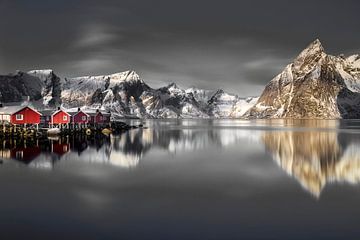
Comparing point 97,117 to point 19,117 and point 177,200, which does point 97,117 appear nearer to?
point 19,117

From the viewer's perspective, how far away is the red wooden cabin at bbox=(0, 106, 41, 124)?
81438 millimetres

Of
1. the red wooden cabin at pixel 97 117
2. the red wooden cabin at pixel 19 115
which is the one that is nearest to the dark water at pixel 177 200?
the red wooden cabin at pixel 19 115

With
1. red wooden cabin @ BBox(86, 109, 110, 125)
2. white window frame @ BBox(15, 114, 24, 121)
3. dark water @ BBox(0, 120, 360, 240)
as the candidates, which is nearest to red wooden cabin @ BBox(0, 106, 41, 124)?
white window frame @ BBox(15, 114, 24, 121)

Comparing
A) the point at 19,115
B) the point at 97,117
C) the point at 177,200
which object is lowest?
the point at 177,200

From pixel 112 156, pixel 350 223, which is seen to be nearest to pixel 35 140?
pixel 112 156

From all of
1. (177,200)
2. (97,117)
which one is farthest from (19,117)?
(177,200)

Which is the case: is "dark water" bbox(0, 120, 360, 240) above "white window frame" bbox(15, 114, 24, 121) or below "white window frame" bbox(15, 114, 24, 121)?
below

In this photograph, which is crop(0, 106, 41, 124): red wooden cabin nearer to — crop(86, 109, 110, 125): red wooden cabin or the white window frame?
the white window frame

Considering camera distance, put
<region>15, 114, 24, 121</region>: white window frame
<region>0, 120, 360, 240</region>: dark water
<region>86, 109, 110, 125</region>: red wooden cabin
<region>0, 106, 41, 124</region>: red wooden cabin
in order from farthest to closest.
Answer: <region>86, 109, 110, 125</region>: red wooden cabin, <region>15, 114, 24, 121</region>: white window frame, <region>0, 106, 41, 124</region>: red wooden cabin, <region>0, 120, 360, 240</region>: dark water

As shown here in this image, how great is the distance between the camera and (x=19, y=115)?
82.1 m

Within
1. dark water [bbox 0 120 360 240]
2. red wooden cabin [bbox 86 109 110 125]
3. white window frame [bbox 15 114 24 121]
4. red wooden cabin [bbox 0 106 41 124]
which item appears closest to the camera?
dark water [bbox 0 120 360 240]

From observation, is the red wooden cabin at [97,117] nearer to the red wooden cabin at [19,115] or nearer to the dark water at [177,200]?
the red wooden cabin at [19,115]

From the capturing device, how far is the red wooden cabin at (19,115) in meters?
81.4

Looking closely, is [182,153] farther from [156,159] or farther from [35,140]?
[35,140]
